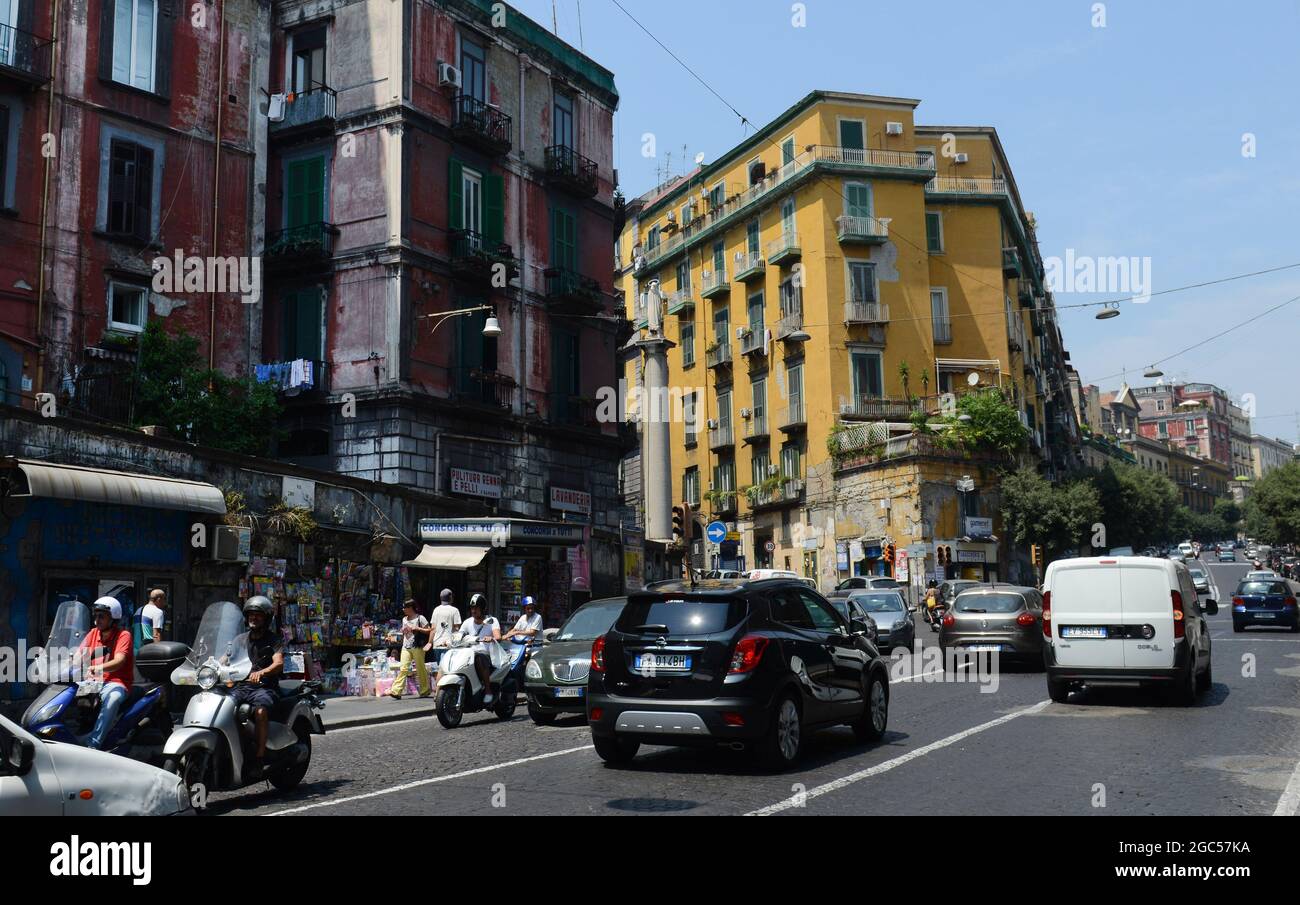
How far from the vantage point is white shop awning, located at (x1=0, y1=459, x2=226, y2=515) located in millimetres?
14445

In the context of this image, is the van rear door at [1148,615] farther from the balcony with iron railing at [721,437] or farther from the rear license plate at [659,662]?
the balcony with iron railing at [721,437]

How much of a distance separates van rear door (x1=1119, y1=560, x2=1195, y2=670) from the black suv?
5151 mm

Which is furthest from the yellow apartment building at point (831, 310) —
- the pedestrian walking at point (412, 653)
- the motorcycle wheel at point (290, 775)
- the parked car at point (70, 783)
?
the parked car at point (70, 783)

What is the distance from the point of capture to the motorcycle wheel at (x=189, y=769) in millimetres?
7895

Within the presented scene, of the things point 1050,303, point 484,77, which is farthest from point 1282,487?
point 484,77

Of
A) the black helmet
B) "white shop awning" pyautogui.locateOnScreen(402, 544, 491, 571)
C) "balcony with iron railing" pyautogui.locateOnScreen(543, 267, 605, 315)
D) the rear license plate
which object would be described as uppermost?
"balcony with iron railing" pyautogui.locateOnScreen(543, 267, 605, 315)

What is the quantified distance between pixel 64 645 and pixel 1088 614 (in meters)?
11.4

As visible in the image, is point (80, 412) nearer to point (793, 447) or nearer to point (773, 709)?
point (773, 709)

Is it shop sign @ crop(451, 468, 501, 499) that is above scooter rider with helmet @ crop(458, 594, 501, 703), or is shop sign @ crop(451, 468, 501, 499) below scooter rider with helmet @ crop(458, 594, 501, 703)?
above

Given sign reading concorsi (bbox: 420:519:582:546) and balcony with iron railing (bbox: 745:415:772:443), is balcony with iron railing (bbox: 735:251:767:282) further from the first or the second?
sign reading concorsi (bbox: 420:519:582:546)

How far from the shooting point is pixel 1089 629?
45.5 feet

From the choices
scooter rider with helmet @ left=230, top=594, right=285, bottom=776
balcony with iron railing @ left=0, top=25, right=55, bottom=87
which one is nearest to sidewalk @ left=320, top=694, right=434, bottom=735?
scooter rider with helmet @ left=230, top=594, right=285, bottom=776

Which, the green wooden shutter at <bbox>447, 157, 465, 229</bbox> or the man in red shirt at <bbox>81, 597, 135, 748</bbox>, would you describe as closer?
the man in red shirt at <bbox>81, 597, 135, 748</bbox>

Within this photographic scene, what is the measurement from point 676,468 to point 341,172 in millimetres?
36006
